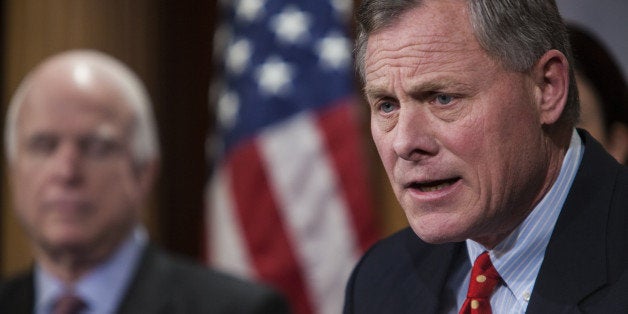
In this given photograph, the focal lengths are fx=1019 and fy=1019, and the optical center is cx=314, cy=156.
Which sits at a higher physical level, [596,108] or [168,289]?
[596,108]

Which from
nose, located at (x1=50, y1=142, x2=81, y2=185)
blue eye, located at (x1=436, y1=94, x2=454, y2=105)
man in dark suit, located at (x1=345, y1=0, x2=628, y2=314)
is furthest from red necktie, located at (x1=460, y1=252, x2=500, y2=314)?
nose, located at (x1=50, y1=142, x2=81, y2=185)

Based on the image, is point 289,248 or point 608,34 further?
point 289,248

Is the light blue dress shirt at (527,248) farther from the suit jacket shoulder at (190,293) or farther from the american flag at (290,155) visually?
the american flag at (290,155)

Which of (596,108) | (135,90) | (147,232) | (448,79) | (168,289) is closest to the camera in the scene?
(448,79)

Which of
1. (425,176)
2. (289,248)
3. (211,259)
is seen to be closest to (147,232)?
(211,259)

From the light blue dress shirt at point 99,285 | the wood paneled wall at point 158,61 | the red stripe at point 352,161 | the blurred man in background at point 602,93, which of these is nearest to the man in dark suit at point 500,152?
the blurred man in background at point 602,93

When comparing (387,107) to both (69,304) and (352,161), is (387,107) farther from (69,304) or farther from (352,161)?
(352,161)

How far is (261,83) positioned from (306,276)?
2.49 ft

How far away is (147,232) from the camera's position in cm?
438

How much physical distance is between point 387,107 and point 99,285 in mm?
1745

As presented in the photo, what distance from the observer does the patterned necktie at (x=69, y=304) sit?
3.06 meters

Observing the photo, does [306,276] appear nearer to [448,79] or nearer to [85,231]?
[85,231]

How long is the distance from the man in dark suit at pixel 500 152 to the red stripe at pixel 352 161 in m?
2.08

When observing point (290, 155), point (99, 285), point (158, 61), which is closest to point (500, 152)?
point (99, 285)
